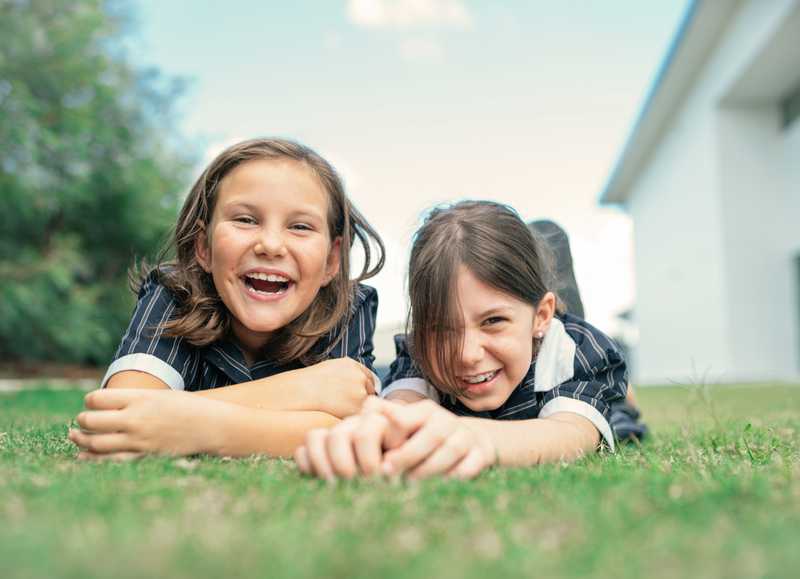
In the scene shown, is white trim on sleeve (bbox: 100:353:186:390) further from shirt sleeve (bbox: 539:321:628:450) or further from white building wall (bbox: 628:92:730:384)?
white building wall (bbox: 628:92:730:384)

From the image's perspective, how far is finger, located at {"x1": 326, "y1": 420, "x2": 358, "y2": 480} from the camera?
1.68m

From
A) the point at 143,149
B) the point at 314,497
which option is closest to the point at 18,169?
the point at 143,149

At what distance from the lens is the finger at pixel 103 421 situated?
2043 mm

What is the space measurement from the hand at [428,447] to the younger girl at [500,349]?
12cm

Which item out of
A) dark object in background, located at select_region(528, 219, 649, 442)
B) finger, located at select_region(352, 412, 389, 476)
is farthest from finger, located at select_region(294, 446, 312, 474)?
dark object in background, located at select_region(528, 219, 649, 442)

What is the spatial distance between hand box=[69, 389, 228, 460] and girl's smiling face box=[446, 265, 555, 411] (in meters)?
0.90

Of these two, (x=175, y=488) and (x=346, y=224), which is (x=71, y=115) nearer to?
(x=346, y=224)

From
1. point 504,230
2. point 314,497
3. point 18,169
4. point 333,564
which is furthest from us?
point 18,169

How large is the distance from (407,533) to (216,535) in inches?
11.7

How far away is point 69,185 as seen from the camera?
13953 millimetres

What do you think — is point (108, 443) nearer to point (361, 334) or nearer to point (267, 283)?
point (267, 283)

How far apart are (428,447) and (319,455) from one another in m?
0.25

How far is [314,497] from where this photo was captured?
1490 millimetres

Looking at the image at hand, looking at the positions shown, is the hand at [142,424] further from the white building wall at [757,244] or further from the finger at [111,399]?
the white building wall at [757,244]
